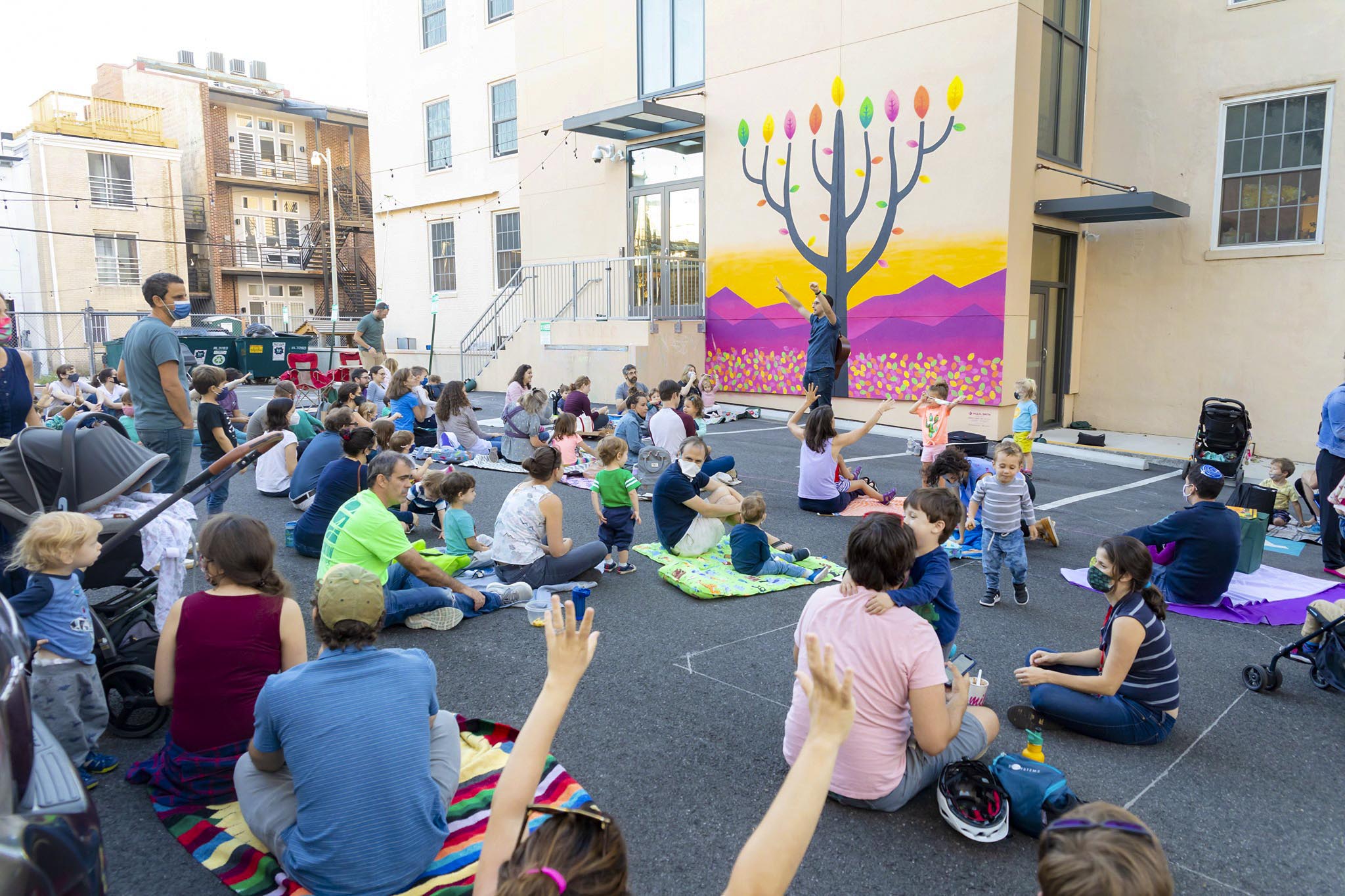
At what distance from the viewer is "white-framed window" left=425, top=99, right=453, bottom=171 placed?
973 inches

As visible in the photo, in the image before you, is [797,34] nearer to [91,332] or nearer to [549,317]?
[549,317]

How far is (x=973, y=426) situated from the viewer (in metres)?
13.6

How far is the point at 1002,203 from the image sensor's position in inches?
506

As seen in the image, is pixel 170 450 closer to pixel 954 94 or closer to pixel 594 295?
pixel 954 94

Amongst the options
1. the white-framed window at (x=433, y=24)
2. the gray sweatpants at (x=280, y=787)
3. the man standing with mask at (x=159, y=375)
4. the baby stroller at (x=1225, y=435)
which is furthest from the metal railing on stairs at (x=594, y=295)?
the gray sweatpants at (x=280, y=787)

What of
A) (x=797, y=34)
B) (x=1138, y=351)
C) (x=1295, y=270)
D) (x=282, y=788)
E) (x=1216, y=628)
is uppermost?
(x=797, y=34)

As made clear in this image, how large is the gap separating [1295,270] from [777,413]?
27.1 ft

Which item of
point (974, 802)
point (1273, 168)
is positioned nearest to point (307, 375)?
point (974, 802)

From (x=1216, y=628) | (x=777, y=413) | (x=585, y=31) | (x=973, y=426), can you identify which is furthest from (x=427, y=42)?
(x=1216, y=628)

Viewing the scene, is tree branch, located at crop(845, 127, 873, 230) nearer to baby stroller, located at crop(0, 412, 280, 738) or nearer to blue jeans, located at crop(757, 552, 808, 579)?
blue jeans, located at crop(757, 552, 808, 579)

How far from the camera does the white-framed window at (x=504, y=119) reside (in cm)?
2289

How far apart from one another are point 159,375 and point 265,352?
1837cm

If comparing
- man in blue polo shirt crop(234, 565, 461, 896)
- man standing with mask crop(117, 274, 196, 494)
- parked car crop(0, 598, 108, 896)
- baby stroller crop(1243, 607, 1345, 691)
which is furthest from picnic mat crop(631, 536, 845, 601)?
parked car crop(0, 598, 108, 896)

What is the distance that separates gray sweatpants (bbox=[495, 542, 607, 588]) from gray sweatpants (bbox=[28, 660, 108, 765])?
2764 mm
